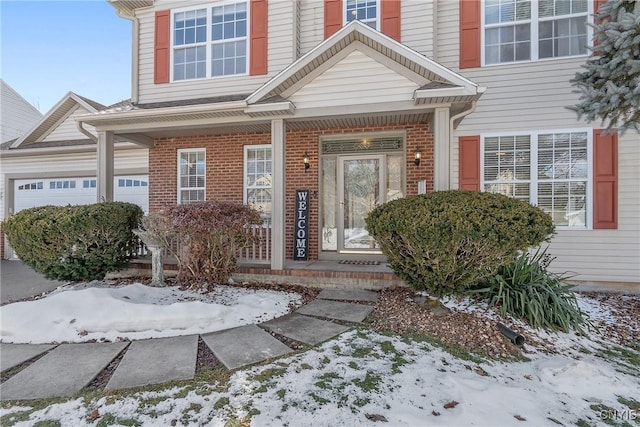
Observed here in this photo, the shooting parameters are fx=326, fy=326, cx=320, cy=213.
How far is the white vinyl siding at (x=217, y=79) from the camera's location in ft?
23.5

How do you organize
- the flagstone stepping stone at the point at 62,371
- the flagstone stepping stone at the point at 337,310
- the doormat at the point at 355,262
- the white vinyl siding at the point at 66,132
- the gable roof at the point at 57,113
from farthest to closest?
1. the white vinyl siding at the point at 66,132
2. the gable roof at the point at 57,113
3. the doormat at the point at 355,262
4. the flagstone stepping stone at the point at 337,310
5. the flagstone stepping stone at the point at 62,371

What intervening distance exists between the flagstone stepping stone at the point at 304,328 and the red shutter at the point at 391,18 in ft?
19.4

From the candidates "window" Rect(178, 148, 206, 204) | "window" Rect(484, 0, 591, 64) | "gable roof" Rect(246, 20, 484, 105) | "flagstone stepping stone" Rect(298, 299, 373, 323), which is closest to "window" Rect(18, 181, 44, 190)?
"window" Rect(178, 148, 206, 204)

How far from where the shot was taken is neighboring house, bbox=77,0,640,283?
18.0 ft

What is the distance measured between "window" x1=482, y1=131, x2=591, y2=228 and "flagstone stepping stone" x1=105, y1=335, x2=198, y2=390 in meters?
6.03

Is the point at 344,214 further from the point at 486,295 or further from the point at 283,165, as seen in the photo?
the point at 486,295

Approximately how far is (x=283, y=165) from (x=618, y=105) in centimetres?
506

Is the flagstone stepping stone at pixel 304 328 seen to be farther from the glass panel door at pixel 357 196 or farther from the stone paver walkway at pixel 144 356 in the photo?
the glass panel door at pixel 357 196

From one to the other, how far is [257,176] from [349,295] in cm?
389

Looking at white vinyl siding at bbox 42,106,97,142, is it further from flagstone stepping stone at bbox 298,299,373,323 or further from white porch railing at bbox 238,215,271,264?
flagstone stepping stone at bbox 298,299,373,323

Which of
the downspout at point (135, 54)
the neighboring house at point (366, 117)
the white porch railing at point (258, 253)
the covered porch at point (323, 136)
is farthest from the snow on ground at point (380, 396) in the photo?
the downspout at point (135, 54)

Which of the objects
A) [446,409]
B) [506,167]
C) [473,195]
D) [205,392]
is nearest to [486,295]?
[473,195]

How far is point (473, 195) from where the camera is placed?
4.24 meters

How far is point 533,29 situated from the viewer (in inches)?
249
